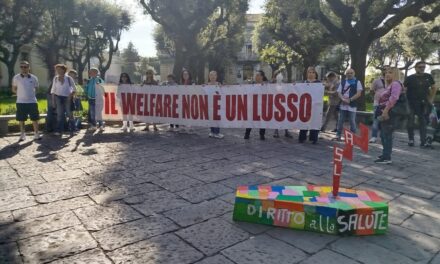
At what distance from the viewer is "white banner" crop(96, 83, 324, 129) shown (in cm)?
739

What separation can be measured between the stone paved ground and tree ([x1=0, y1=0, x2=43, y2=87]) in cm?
2415

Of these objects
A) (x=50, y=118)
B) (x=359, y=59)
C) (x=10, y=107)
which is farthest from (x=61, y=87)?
(x=359, y=59)

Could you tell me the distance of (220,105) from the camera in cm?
831

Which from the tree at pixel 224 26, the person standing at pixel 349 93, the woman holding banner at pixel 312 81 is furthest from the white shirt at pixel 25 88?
the tree at pixel 224 26

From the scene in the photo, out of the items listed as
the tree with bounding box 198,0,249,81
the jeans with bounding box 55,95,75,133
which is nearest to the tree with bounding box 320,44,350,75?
the tree with bounding box 198,0,249,81

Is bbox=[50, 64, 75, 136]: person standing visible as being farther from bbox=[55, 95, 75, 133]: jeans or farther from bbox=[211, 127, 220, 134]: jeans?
bbox=[211, 127, 220, 134]: jeans

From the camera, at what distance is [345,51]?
133 feet

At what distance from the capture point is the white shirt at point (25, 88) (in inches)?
299

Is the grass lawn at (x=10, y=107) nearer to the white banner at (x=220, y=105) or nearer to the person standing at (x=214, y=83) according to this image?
the white banner at (x=220, y=105)

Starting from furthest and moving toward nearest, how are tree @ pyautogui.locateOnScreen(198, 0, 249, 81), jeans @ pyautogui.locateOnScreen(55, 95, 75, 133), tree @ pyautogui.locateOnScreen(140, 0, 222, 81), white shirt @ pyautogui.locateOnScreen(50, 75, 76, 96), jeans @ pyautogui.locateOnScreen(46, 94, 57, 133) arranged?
1. tree @ pyautogui.locateOnScreen(198, 0, 249, 81)
2. tree @ pyautogui.locateOnScreen(140, 0, 222, 81)
3. jeans @ pyautogui.locateOnScreen(46, 94, 57, 133)
4. jeans @ pyautogui.locateOnScreen(55, 95, 75, 133)
5. white shirt @ pyautogui.locateOnScreen(50, 75, 76, 96)

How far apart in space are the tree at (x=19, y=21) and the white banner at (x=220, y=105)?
22.4 meters

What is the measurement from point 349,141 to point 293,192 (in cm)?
80

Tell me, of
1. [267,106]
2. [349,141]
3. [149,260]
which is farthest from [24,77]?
[349,141]

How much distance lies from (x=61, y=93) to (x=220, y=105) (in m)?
4.01
